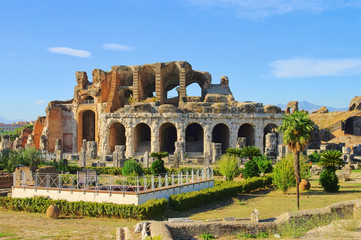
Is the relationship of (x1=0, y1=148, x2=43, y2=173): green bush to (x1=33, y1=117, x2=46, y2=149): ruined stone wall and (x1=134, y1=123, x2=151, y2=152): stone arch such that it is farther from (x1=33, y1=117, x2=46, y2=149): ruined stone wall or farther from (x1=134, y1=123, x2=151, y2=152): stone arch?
(x1=33, y1=117, x2=46, y2=149): ruined stone wall

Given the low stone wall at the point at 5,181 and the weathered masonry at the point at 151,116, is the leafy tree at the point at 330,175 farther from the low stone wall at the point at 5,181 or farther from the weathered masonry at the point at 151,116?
the low stone wall at the point at 5,181

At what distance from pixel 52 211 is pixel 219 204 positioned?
792 cm

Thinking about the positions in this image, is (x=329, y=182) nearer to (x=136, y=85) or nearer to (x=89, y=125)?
(x=136, y=85)

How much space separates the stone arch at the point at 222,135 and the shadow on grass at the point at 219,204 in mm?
20918

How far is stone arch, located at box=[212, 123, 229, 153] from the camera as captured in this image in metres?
44.6

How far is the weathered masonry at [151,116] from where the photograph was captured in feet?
138

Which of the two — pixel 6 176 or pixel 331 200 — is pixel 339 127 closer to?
pixel 331 200

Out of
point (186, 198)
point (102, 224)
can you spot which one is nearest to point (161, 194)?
point (186, 198)

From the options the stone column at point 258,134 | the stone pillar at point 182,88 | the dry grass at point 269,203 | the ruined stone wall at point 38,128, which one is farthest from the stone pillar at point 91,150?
the dry grass at point 269,203

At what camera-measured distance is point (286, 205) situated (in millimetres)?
18016

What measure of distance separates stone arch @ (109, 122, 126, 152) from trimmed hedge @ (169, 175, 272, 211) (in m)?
24.1

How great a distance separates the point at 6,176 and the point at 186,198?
13.3 meters

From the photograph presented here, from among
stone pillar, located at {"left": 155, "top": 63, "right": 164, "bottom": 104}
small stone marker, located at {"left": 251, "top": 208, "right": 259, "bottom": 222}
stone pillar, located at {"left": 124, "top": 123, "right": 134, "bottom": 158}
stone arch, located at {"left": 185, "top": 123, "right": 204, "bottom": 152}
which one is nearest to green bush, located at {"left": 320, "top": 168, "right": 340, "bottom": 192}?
small stone marker, located at {"left": 251, "top": 208, "right": 259, "bottom": 222}

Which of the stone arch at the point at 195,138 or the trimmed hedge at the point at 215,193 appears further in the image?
the stone arch at the point at 195,138
